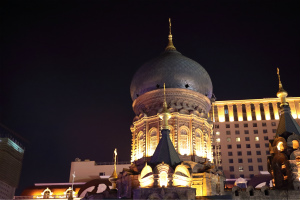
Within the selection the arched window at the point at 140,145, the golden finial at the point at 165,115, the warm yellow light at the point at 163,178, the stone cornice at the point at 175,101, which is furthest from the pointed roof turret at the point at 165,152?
the arched window at the point at 140,145

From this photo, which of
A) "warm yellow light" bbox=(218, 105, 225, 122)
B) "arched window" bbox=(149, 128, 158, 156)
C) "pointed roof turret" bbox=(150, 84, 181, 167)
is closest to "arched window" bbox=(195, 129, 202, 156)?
"arched window" bbox=(149, 128, 158, 156)

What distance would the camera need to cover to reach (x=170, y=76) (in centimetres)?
3934

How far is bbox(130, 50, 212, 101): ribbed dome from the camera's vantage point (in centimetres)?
3931

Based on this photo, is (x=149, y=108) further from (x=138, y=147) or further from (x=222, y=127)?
(x=222, y=127)

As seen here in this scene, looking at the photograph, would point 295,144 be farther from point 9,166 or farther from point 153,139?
point 9,166

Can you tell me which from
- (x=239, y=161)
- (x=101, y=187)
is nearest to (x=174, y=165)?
(x=101, y=187)

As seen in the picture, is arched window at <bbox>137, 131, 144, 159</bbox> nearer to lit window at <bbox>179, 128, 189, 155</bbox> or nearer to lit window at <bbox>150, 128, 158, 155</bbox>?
lit window at <bbox>150, 128, 158, 155</bbox>

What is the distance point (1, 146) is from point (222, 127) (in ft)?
164

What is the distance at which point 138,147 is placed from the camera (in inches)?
1537

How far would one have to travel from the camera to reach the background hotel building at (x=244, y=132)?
8369 centimetres

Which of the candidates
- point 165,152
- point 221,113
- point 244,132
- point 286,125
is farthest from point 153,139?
point 221,113

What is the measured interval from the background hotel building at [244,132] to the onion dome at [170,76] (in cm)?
4690

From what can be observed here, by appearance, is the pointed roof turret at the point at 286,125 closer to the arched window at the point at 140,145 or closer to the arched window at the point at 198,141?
the arched window at the point at 198,141

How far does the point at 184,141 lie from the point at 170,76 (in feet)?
22.9
